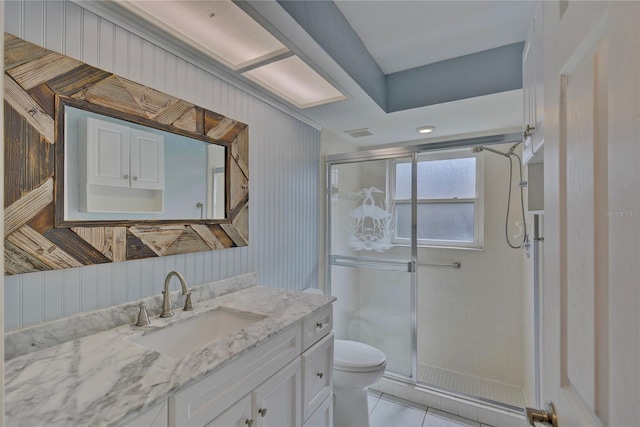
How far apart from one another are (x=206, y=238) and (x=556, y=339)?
142 centimetres

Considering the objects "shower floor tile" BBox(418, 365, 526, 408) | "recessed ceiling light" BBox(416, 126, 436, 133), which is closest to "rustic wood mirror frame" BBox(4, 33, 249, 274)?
"recessed ceiling light" BBox(416, 126, 436, 133)

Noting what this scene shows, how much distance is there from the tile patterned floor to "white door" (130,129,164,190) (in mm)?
2046

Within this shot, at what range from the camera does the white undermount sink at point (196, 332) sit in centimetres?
115

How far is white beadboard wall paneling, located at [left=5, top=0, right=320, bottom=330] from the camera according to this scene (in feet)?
3.17

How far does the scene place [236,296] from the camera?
1581mm

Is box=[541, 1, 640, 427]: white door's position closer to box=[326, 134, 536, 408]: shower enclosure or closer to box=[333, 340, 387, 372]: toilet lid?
box=[333, 340, 387, 372]: toilet lid

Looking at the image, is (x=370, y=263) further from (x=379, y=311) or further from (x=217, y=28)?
(x=217, y=28)

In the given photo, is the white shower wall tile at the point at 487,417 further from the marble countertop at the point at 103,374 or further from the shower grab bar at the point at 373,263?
the marble countertop at the point at 103,374

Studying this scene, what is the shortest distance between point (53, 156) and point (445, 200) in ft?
8.99

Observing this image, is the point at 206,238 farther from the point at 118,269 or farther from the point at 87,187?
the point at 87,187

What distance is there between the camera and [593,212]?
0.44 meters

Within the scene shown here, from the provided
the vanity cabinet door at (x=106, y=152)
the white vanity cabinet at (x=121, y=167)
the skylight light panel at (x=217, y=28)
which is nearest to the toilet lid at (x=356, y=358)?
the white vanity cabinet at (x=121, y=167)

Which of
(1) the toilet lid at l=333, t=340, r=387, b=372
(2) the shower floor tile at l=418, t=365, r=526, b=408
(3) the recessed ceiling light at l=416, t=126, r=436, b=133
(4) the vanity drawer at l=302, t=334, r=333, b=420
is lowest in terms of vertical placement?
(2) the shower floor tile at l=418, t=365, r=526, b=408

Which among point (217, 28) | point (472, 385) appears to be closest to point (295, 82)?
point (217, 28)
